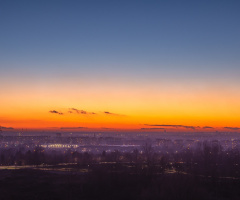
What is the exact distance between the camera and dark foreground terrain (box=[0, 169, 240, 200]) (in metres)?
48.2

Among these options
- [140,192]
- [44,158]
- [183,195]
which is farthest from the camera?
[44,158]

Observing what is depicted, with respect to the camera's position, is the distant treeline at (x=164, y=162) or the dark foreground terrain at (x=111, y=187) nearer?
the dark foreground terrain at (x=111, y=187)

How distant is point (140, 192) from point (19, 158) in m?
58.4

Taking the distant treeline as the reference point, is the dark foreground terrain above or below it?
below

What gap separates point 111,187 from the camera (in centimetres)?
5538

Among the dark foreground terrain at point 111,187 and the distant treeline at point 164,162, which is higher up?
the distant treeline at point 164,162

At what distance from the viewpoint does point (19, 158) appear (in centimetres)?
9869

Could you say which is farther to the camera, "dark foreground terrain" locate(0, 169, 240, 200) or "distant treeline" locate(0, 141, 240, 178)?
"distant treeline" locate(0, 141, 240, 178)

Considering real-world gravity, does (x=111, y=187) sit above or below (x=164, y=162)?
below

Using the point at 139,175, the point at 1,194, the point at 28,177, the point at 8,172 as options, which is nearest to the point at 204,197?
the point at 139,175

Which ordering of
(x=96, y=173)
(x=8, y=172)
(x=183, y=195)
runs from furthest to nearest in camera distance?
(x=8, y=172) < (x=96, y=173) < (x=183, y=195)

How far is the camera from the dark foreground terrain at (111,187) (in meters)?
48.2

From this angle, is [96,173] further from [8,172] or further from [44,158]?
[44,158]

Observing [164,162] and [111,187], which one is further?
[164,162]
